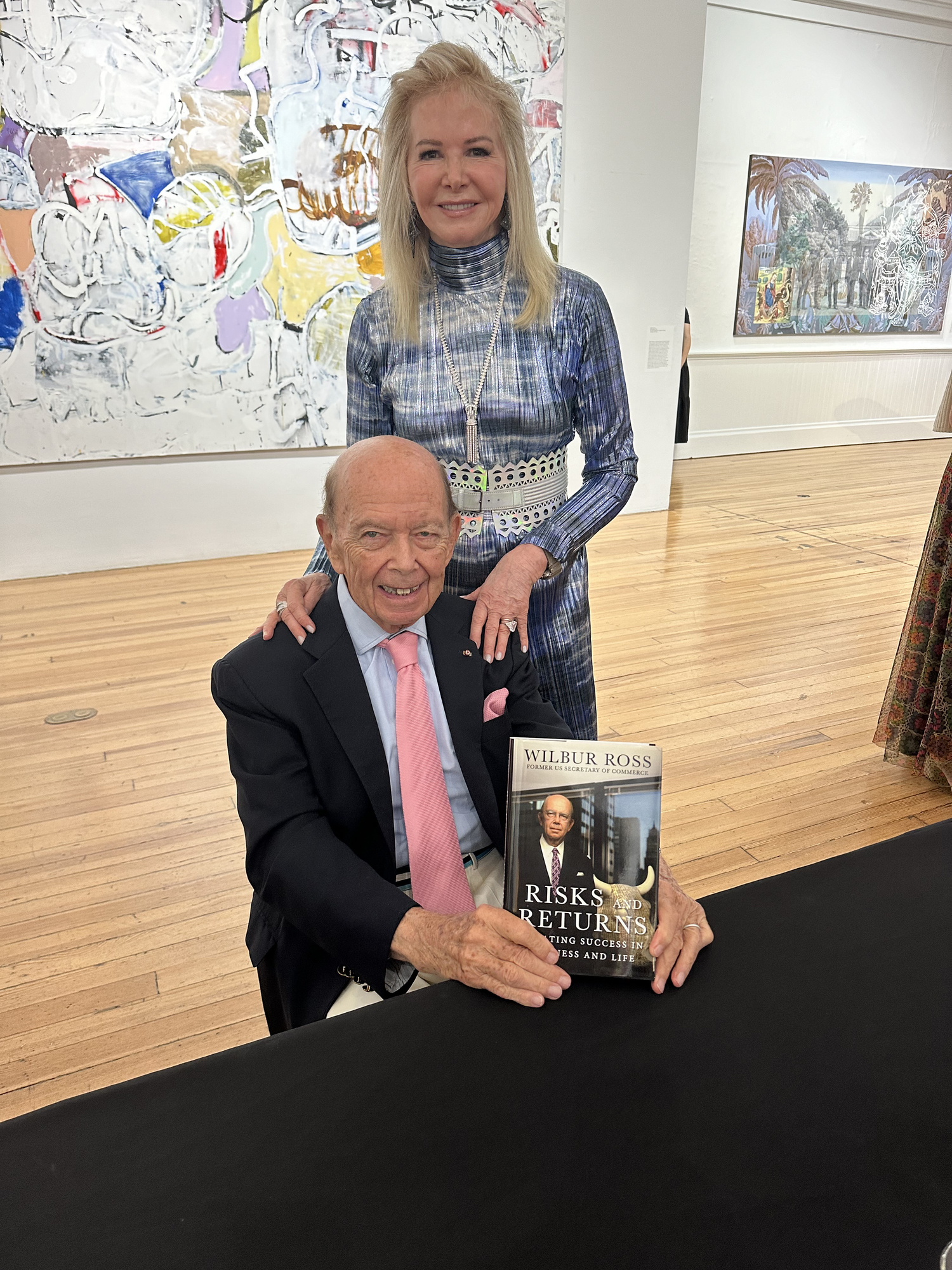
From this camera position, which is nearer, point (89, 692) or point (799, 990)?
point (799, 990)

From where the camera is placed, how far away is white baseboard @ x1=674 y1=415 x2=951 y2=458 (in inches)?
368

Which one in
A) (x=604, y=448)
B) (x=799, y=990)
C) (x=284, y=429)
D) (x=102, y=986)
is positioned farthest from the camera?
(x=284, y=429)

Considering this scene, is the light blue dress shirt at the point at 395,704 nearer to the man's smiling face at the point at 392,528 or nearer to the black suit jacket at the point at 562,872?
the man's smiling face at the point at 392,528

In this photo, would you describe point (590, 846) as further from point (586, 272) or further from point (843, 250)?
point (843, 250)

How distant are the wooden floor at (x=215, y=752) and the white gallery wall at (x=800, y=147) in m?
3.21

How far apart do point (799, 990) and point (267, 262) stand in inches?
209

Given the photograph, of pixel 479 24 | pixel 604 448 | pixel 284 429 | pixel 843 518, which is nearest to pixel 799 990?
pixel 604 448

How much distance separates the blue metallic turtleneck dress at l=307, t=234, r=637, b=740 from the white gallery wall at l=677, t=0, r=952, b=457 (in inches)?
299

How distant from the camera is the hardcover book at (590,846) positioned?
101 centimetres

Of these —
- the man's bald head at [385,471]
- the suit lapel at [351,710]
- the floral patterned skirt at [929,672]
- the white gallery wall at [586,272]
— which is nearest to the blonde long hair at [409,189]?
the man's bald head at [385,471]

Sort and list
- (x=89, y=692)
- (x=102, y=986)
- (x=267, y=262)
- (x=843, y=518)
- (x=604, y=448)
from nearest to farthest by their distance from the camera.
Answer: (x=604, y=448) → (x=102, y=986) → (x=89, y=692) → (x=267, y=262) → (x=843, y=518)

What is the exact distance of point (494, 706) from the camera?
1.44 m

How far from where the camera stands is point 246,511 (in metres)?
5.91

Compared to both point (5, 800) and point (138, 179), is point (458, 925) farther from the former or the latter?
point (138, 179)
